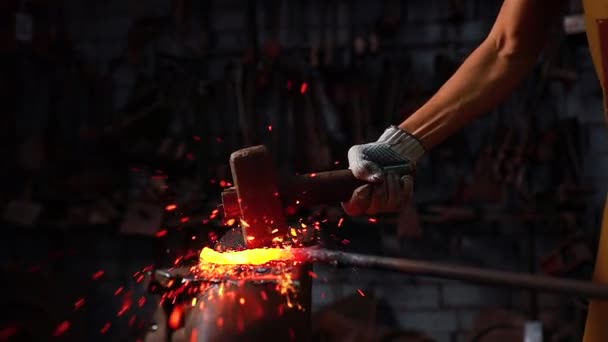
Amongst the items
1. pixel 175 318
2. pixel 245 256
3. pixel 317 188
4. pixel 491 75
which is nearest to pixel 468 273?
pixel 317 188

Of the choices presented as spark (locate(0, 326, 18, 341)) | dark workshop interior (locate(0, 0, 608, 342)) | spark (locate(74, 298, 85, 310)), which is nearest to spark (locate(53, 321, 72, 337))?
dark workshop interior (locate(0, 0, 608, 342))

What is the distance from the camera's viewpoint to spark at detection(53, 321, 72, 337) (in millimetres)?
4969

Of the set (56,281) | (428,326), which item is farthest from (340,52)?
(56,281)

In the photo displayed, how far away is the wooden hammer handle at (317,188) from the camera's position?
1682 mm

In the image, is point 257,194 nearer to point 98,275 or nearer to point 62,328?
point 62,328

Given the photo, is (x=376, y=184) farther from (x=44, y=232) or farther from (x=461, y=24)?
(x=44, y=232)

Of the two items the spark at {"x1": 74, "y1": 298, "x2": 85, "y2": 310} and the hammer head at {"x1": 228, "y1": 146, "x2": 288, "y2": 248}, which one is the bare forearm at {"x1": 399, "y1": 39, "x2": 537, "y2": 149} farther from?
the spark at {"x1": 74, "y1": 298, "x2": 85, "y2": 310}

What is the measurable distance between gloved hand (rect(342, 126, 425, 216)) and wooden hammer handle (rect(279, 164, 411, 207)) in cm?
3

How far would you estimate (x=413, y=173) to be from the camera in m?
1.87

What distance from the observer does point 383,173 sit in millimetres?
1780

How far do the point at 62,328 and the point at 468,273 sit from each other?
4.26 meters

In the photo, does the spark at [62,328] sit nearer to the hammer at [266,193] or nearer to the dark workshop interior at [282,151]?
the dark workshop interior at [282,151]

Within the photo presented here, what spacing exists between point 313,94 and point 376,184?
3.28m

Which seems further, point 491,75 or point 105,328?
point 105,328
